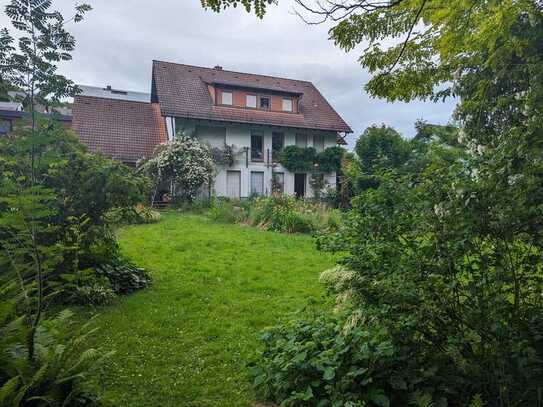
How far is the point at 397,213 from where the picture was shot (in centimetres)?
269

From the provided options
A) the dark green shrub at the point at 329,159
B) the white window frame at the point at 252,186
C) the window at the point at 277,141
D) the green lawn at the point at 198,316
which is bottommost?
the green lawn at the point at 198,316

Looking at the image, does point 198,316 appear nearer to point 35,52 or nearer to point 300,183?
point 35,52

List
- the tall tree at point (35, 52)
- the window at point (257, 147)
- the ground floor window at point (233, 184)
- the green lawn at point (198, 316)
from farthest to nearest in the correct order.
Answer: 1. the window at point (257, 147)
2. the ground floor window at point (233, 184)
3. the tall tree at point (35, 52)
4. the green lawn at point (198, 316)

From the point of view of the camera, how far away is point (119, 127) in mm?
21375

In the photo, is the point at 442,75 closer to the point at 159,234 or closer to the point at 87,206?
the point at 87,206

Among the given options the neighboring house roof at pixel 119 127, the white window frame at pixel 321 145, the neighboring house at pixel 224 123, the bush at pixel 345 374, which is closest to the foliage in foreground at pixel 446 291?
the bush at pixel 345 374

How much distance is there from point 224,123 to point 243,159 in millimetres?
2266

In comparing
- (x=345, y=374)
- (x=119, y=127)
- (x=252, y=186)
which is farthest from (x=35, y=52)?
(x=119, y=127)

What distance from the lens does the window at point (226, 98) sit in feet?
72.9

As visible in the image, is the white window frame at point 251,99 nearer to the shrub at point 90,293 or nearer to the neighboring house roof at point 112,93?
the neighboring house roof at point 112,93

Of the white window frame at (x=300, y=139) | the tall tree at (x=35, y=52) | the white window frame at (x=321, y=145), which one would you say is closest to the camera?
the tall tree at (x=35, y=52)

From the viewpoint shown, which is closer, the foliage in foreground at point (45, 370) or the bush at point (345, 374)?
the foliage in foreground at point (45, 370)

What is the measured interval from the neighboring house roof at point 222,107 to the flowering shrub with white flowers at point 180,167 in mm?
2442

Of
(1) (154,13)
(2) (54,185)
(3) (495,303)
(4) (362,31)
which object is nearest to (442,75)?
(4) (362,31)
